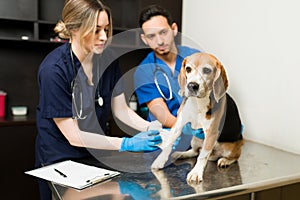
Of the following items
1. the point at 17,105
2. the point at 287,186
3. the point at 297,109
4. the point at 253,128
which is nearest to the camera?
the point at 287,186

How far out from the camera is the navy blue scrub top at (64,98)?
3.72 ft

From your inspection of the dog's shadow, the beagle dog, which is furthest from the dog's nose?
the dog's shadow

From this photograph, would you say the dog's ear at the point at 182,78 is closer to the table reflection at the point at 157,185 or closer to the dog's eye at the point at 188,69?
the dog's eye at the point at 188,69

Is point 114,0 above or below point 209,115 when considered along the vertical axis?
above

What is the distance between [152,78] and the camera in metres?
1.08

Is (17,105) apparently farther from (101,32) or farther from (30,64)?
(101,32)

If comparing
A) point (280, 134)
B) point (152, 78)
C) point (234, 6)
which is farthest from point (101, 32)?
point (280, 134)

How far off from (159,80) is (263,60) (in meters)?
0.74

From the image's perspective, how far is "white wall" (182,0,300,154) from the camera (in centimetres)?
144

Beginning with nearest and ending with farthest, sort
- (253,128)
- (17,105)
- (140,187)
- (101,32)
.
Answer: (140,187) < (101,32) < (253,128) < (17,105)

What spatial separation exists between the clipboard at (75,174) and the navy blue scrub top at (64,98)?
0.14m

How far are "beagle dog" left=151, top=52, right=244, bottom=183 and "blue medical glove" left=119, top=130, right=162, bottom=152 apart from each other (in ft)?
0.10

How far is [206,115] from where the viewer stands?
1002 millimetres

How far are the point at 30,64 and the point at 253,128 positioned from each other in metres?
1.62
